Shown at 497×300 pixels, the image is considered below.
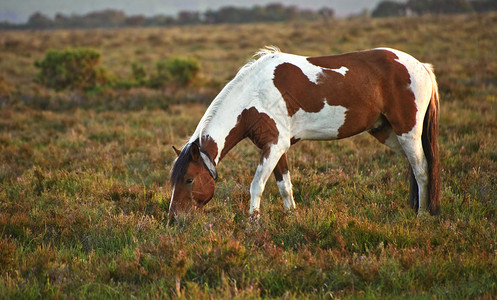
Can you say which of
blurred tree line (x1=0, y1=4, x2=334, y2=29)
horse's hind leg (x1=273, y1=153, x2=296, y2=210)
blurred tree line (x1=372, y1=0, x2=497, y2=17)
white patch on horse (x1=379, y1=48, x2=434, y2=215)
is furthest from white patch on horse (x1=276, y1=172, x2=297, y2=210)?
blurred tree line (x1=0, y1=4, x2=334, y2=29)

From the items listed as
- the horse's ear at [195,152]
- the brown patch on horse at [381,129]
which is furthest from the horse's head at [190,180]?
the brown patch on horse at [381,129]

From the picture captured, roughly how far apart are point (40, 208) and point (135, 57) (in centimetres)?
2056

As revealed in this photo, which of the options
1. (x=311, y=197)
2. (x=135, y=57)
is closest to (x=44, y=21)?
(x=135, y=57)

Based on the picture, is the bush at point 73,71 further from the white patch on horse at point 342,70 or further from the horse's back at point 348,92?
the white patch on horse at point 342,70

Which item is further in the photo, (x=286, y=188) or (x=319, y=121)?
(x=286, y=188)

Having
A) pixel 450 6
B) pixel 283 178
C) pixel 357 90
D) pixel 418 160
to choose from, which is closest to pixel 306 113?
pixel 357 90

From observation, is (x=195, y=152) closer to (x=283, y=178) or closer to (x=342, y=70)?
(x=283, y=178)

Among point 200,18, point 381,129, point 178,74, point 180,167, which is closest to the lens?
point 180,167

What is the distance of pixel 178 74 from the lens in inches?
645

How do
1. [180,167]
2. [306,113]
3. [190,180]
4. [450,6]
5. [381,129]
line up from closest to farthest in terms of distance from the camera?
[180,167], [190,180], [306,113], [381,129], [450,6]

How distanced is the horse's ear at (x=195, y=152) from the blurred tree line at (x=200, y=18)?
7499 centimetres

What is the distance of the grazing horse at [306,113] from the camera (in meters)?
4.79

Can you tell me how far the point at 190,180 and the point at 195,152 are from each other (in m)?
0.33

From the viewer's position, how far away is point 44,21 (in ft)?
321
